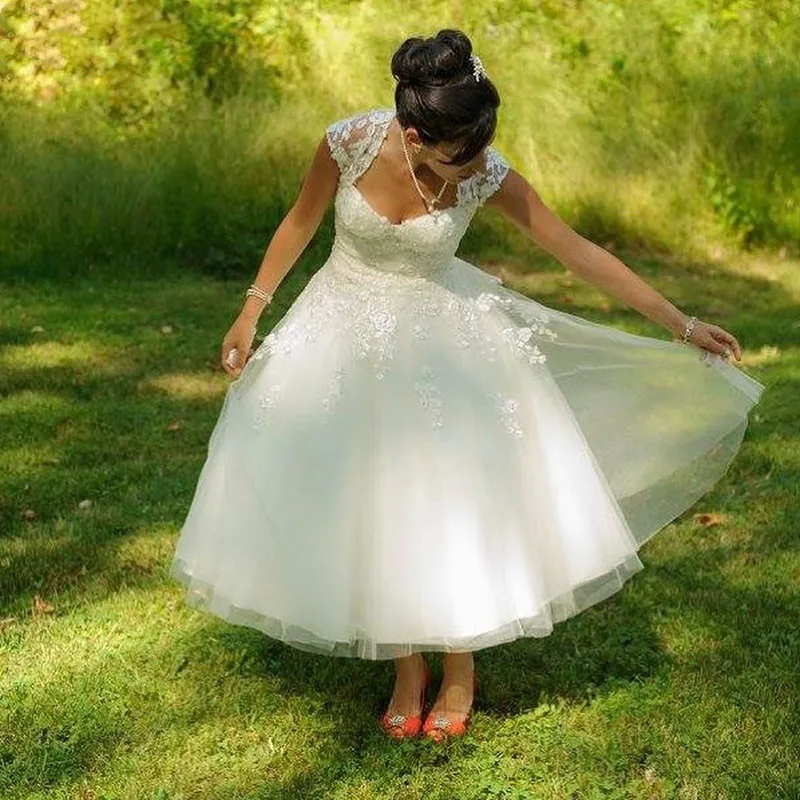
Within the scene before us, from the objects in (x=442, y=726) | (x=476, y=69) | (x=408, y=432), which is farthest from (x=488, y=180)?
(x=442, y=726)

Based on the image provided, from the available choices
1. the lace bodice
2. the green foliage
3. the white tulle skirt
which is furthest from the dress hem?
the green foliage

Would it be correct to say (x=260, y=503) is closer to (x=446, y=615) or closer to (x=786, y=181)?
(x=446, y=615)

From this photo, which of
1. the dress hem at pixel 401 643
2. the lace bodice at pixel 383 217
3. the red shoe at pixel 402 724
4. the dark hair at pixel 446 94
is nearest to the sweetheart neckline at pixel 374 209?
the lace bodice at pixel 383 217

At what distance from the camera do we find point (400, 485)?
11.6 ft

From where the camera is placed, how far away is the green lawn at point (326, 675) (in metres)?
3.75

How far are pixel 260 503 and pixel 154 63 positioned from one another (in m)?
9.88

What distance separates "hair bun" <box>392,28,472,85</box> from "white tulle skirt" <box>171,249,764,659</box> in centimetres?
63

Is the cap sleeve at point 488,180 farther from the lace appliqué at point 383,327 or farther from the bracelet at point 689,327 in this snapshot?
the bracelet at point 689,327

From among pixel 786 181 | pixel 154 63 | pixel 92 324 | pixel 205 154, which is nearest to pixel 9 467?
pixel 92 324

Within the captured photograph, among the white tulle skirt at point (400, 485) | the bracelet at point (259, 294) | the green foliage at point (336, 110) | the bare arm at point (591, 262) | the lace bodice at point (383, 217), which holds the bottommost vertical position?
the green foliage at point (336, 110)

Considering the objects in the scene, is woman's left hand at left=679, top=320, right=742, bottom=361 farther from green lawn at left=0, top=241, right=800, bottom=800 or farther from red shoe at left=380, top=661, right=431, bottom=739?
red shoe at left=380, top=661, right=431, bottom=739

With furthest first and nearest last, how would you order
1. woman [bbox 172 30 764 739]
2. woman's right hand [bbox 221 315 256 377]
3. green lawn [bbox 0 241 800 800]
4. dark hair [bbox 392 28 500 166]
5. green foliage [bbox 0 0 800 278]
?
green foliage [bbox 0 0 800 278] → woman's right hand [bbox 221 315 256 377] → green lawn [bbox 0 241 800 800] → woman [bbox 172 30 764 739] → dark hair [bbox 392 28 500 166]

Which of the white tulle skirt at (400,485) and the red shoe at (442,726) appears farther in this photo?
the red shoe at (442,726)

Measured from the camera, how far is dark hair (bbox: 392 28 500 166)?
3260mm
